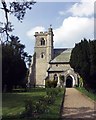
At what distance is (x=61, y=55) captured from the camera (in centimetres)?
7894

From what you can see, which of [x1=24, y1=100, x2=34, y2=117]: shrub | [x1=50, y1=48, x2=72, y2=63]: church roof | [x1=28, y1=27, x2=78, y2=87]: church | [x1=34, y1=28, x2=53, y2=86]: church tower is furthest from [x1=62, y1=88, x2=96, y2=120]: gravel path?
[x1=50, y1=48, x2=72, y2=63]: church roof

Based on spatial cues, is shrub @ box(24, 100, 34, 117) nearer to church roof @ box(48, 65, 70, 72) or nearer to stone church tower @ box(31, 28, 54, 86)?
church roof @ box(48, 65, 70, 72)

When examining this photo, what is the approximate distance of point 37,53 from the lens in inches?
3118

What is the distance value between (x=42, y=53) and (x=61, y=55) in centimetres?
470

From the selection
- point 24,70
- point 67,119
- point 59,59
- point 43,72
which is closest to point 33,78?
point 43,72

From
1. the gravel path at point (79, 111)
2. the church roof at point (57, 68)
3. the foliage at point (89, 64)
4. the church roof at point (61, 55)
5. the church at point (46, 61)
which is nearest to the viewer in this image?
the gravel path at point (79, 111)

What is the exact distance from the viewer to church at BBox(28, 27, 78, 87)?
74.2 metres

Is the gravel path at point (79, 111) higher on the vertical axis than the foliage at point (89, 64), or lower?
lower

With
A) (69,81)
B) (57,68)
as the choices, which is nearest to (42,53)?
(57,68)

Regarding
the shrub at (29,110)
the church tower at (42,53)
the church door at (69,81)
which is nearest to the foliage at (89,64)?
the shrub at (29,110)

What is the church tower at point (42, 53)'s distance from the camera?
253 feet

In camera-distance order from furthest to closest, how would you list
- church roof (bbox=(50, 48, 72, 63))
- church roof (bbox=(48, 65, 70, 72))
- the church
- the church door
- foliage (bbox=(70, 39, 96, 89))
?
church roof (bbox=(50, 48, 72, 63)) → the church → church roof (bbox=(48, 65, 70, 72)) → the church door → foliage (bbox=(70, 39, 96, 89))

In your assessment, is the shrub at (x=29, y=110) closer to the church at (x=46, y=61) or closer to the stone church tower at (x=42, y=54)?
the church at (x=46, y=61)

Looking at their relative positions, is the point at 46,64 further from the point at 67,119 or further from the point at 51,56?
the point at 67,119
